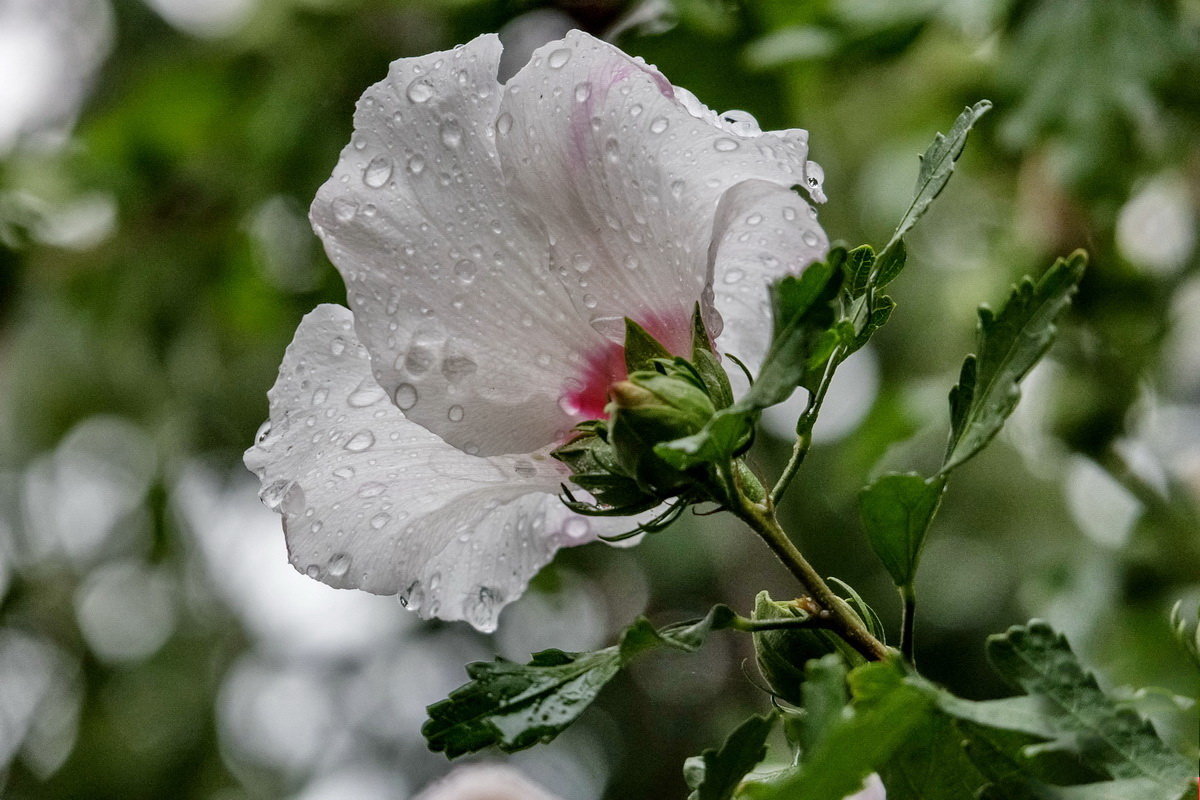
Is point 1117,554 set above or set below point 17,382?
above

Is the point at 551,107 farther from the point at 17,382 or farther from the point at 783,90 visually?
the point at 17,382

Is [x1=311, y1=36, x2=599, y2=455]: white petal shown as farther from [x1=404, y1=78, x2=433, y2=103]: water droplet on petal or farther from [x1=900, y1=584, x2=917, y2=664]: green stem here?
[x1=900, y1=584, x2=917, y2=664]: green stem

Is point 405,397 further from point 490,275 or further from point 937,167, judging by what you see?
point 937,167

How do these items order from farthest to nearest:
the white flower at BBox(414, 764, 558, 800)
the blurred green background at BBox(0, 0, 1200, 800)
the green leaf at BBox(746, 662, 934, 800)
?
the blurred green background at BBox(0, 0, 1200, 800), the white flower at BBox(414, 764, 558, 800), the green leaf at BBox(746, 662, 934, 800)

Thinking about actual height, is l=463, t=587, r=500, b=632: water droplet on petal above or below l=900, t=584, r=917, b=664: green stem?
below

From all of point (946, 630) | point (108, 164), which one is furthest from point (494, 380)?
point (946, 630)

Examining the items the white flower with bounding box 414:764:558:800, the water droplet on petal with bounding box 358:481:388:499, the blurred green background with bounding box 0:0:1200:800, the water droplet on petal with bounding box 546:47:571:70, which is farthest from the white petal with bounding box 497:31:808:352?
the blurred green background with bounding box 0:0:1200:800

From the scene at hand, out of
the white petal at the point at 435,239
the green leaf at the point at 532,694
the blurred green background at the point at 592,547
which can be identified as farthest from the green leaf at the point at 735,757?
the blurred green background at the point at 592,547
